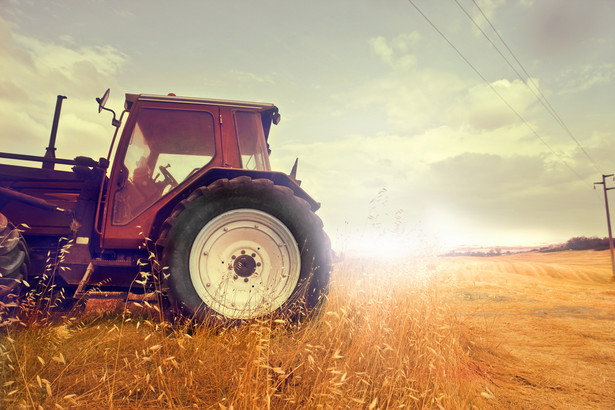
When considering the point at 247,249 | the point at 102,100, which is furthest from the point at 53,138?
the point at 247,249

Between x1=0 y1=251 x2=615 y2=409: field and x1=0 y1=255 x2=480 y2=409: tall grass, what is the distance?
0.01 meters

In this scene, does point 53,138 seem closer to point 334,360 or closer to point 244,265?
point 244,265

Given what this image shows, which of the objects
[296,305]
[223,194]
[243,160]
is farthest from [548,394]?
[243,160]

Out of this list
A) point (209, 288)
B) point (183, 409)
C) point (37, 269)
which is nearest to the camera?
point (183, 409)

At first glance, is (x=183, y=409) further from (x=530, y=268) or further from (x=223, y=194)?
(x=530, y=268)

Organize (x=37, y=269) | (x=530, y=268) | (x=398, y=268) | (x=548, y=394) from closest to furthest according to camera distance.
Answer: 1. (x=548, y=394)
2. (x=37, y=269)
3. (x=398, y=268)
4. (x=530, y=268)

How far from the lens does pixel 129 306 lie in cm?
422

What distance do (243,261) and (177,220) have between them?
603 mm

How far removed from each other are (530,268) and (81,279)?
24.3 meters

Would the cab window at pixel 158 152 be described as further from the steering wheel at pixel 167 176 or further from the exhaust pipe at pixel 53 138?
the exhaust pipe at pixel 53 138

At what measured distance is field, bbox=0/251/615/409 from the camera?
183 centimetres

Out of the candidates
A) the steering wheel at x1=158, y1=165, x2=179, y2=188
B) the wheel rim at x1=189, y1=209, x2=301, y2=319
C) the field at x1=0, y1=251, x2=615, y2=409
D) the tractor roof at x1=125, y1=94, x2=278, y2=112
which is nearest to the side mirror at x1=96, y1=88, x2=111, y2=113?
the tractor roof at x1=125, y1=94, x2=278, y2=112

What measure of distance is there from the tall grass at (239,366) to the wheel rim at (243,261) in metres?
0.22

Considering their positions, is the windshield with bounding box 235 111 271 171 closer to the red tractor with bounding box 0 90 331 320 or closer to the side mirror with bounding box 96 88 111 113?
the red tractor with bounding box 0 90 331 320
